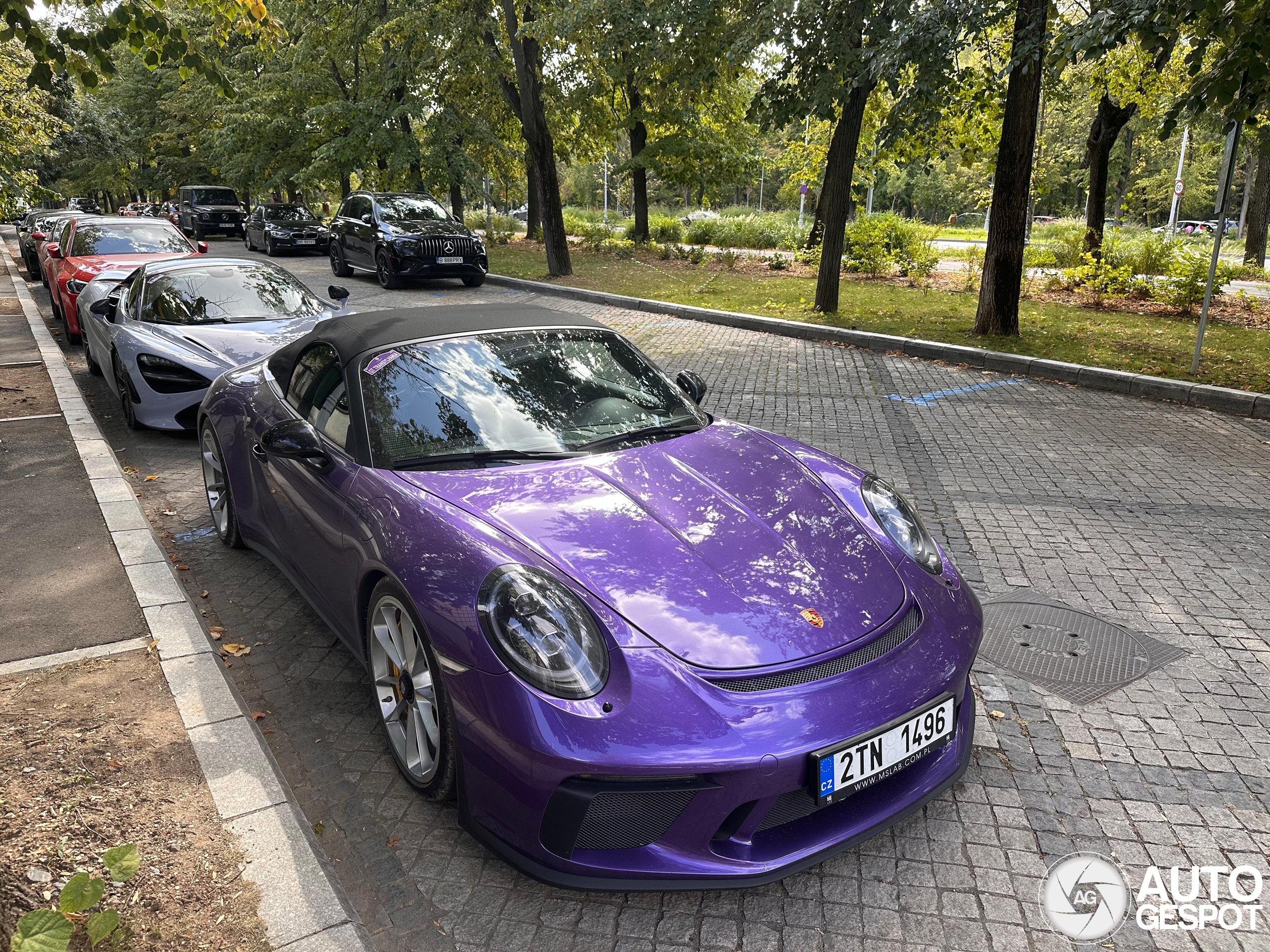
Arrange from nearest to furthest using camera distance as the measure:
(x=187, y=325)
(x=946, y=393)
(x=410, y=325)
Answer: (x=410, y=325) → (x=187, y=325) → (x=946, y=393)

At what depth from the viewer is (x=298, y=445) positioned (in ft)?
11.8

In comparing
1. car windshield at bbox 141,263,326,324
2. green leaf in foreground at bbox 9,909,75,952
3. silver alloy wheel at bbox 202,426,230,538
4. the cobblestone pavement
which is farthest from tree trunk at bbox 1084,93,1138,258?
green leaf in foreground at bbox 9,909,75,952

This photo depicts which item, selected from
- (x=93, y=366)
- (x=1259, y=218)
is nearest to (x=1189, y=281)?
(x=1259, y=218)

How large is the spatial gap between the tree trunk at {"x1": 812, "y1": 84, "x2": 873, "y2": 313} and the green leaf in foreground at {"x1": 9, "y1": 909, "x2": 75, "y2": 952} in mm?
12741

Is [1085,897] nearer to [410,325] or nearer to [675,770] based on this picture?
[675,770]

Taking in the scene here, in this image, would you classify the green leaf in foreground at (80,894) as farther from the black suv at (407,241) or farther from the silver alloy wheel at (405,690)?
the black suv at (407,241)

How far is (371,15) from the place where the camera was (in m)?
25.6

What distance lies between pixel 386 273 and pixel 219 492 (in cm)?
1382

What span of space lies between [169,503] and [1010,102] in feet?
34.1

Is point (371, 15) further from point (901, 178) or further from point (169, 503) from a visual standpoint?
point (901, 178)

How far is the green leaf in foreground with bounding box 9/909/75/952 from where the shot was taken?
206 cm

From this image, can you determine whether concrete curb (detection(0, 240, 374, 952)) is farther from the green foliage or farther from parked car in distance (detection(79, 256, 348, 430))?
the green foliage

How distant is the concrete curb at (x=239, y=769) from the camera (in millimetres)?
2363

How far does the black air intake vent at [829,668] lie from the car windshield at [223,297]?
266 inches
